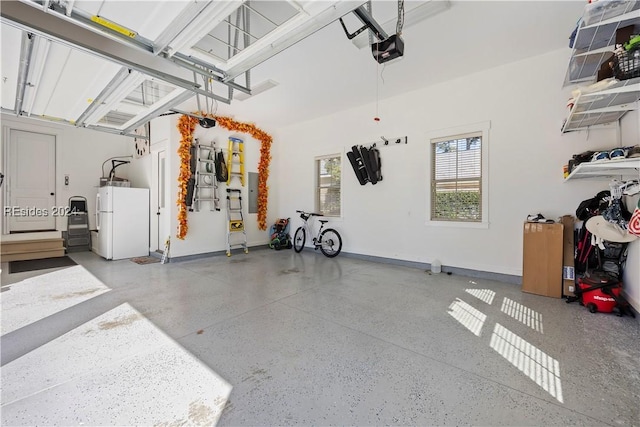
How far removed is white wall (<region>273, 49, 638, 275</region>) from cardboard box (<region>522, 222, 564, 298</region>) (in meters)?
0.44

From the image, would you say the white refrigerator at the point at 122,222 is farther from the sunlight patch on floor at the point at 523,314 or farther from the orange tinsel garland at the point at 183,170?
the sunlight patch on floor at the point at 523,314

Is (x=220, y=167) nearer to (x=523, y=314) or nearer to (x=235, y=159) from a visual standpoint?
(x=235, y=159)

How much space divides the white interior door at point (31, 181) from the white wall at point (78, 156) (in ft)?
0.42

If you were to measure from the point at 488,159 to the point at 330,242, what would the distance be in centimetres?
349

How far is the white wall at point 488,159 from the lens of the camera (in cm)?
369

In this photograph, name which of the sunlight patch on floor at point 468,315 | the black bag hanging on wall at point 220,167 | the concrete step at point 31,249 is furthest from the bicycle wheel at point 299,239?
the concrete step at point 31,249

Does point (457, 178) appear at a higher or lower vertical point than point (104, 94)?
lower

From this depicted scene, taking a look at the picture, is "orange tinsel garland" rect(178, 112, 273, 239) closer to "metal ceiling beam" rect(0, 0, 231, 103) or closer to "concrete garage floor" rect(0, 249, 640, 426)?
"metal ceiling beam" rect(0, 0, 231, 103)

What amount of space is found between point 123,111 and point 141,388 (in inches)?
145

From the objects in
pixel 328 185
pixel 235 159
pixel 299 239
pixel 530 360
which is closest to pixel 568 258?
pixel 530 360

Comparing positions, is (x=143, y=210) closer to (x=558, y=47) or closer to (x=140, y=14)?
(x=140, y=14)

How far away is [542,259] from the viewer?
11.4 feet

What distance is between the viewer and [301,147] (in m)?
7.01

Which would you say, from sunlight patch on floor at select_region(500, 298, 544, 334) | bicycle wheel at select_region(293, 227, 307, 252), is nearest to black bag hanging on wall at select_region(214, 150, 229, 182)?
bicycle wheel at select_region(293, 227, 307, 252)
